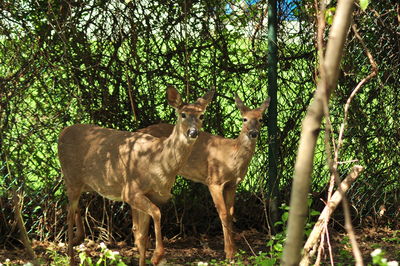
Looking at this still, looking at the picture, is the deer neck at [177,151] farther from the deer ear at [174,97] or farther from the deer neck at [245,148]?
the deer neck at [245,148]

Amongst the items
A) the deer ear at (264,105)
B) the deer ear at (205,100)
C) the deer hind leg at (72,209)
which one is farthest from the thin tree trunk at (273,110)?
the deer hind leg at (72,209)

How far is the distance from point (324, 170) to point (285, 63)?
3.47ft

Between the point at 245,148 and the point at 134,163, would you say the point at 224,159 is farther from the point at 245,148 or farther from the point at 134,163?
the point at 134,163

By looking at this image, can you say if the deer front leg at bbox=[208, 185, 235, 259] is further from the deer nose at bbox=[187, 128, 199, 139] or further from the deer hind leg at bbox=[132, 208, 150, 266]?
the deer nose at bbox=[187, 128, 199, 139]

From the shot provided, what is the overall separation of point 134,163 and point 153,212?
456mm

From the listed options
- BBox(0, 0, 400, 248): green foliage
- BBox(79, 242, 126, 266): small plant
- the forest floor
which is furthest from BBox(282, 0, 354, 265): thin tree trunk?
BBox(0, 0, 400, 248): green foliage

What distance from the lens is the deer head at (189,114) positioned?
209 inches

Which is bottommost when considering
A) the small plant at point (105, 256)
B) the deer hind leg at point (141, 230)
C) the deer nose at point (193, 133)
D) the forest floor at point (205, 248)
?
the forest floor at point (205, 248)

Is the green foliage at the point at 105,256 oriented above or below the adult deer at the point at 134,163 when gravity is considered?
below

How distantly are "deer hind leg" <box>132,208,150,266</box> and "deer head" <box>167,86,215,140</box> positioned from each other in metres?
0.79

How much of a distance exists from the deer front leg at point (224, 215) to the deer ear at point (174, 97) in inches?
41.1

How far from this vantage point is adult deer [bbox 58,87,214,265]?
536 cm

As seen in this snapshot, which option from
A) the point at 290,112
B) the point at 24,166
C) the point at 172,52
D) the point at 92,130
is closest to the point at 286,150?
the point at 290,112

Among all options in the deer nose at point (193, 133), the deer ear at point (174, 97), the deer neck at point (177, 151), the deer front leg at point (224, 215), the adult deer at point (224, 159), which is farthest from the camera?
the adult deer at point (224, 159)
